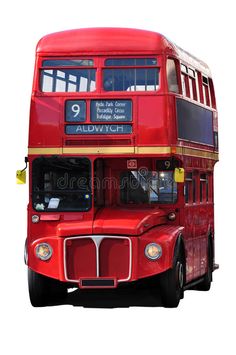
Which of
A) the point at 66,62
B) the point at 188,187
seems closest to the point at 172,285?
the point at 188,187

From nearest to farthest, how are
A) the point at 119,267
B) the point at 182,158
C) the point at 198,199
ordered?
the point at 119,267 → the point at 182,158 → the point at 198,199

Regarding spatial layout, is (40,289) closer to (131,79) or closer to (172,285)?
(172,285)

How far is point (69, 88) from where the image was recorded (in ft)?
86.9

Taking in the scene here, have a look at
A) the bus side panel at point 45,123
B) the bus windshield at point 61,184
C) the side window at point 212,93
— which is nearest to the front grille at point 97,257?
the bus windshield at point 61,184

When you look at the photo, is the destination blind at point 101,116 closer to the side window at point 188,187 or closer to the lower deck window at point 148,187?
the lower deck window at point 148,187

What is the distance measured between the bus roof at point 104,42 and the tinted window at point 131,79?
12.4 inches

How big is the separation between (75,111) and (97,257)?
262cm

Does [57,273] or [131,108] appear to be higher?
[131,108]

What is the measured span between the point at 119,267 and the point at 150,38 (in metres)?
4.07

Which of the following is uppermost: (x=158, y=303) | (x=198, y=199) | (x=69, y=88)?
(x=69, y=88)

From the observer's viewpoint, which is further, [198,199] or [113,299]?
[198,199]

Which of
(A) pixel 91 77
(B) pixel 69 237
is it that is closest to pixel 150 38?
(A) pixel 91 77

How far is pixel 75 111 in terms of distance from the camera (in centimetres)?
2631

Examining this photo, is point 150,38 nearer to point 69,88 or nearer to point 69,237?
point 69,88
